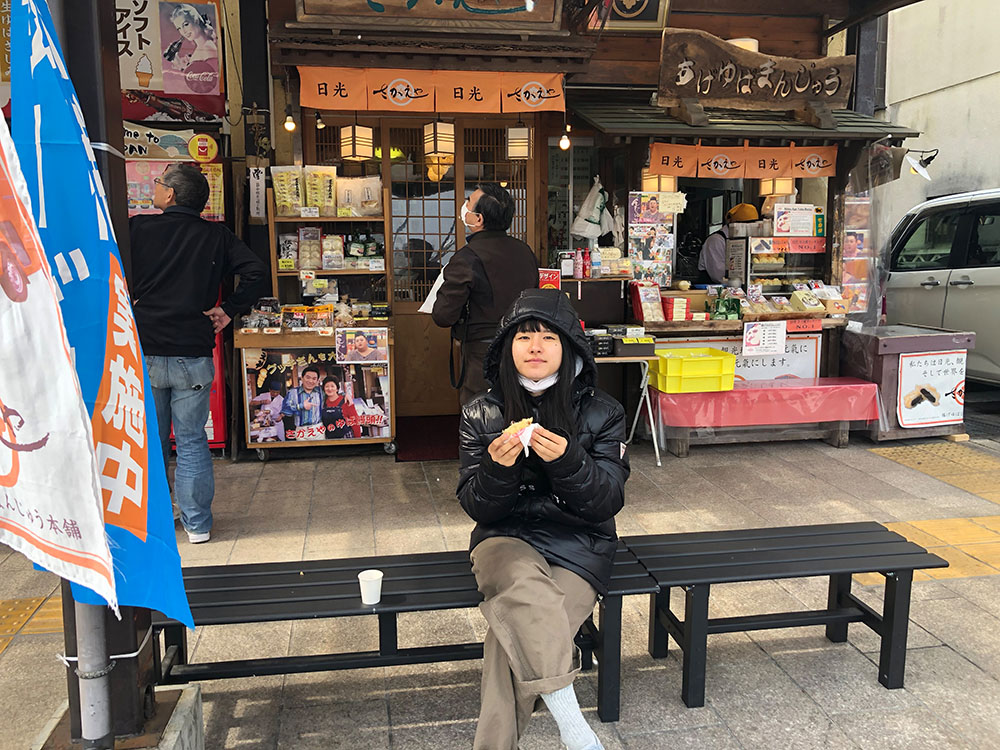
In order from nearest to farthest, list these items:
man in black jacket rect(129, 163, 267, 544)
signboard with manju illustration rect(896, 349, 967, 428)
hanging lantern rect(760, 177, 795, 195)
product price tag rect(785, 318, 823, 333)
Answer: man in black jacket rect(129, 163, 267, 544), signboard with manju illustration rect(896, 349, 967, 428), product price tag rect(785, 318, 823, 333), hanging lantern rect(760, 177, 795, 195)

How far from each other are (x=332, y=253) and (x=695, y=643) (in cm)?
495

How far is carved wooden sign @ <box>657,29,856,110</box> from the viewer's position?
7.07 metres

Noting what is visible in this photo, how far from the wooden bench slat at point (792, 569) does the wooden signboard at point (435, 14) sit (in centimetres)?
444

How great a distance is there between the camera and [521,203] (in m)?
7.95

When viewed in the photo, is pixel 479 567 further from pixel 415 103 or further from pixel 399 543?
pixel 415 103

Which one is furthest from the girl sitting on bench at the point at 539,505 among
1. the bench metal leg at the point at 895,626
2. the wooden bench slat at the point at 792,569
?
the bench metal leg at the point at 895,626

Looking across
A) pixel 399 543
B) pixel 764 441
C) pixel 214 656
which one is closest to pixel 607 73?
pixel 764 441

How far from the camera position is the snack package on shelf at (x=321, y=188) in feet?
22.0

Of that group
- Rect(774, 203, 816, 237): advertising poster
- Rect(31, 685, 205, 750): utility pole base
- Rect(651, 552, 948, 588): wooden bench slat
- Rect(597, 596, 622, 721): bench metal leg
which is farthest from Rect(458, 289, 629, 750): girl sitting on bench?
Rect(774, 203, 816, 237): advertising poster

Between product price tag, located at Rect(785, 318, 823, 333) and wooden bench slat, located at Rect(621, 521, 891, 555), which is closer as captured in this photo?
wooden bench slat, located at Rect(621, 521, 891, 555)

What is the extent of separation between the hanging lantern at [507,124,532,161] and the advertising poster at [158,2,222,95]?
2738 millimetres

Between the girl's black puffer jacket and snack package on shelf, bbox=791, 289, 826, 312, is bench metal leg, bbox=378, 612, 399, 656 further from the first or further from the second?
snack package on shelf, bbox=791, 289, 826, 312

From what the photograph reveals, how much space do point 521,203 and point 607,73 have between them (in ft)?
4.93

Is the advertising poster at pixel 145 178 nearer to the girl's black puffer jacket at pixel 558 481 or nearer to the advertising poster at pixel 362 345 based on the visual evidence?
the advertising poster at pixel 362 345
